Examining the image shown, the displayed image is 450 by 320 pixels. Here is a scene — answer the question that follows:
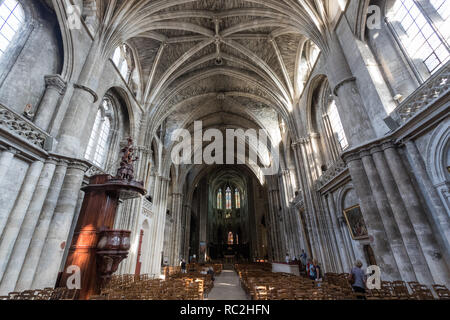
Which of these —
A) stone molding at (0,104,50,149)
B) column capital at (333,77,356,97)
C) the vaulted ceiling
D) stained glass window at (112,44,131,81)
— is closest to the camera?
stone molding at (0,104,50,149)

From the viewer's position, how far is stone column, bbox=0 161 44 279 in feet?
17.8

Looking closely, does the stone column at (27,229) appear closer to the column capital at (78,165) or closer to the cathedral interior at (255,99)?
the cathedral interior at (255,99)

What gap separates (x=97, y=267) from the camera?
6805 mm

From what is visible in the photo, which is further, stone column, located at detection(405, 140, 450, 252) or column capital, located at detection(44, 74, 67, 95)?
column capital, located at detection(44, 74, 67, 95)

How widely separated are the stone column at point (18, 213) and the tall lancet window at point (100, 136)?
4.18 meters

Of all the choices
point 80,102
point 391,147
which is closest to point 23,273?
point 80,102

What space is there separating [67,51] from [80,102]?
2.19 meters

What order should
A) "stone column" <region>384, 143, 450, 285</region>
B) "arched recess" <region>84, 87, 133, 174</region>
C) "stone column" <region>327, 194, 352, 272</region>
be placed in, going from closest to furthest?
"stone column" <region>384, 143, 450, 285</region> → "stone column" <region>327, 194, 352, 272</region> → "arched recess" <region>84, 87, 133, 174</region>

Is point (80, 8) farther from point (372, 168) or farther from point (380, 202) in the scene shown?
point (380, 202)

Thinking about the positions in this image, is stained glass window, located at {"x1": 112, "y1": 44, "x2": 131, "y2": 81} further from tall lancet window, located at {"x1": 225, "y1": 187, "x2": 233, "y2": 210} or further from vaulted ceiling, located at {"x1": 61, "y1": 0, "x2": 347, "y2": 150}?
tall lancet window, located at {"x1": 225, "y1": 187, "x2": 233, "y2": 210}

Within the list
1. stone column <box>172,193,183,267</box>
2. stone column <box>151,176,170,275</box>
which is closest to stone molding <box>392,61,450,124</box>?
stone column <box>151,176,170,275</box>

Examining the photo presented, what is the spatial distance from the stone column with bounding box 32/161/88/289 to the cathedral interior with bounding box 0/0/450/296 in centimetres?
3

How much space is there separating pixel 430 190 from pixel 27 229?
11.3 metres

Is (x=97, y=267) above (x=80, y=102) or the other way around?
the other way around
